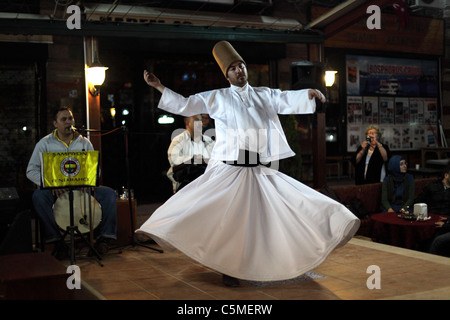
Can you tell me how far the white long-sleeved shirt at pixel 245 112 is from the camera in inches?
183

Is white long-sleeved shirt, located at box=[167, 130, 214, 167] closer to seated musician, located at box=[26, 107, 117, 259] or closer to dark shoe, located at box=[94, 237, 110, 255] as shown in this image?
seated musician, located at box=[26, 107, 117, 259]

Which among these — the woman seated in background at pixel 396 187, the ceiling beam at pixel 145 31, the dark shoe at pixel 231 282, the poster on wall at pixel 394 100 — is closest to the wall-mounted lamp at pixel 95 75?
the ceiling beam at pixel 145 31

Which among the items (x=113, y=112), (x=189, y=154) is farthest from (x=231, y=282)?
(x=113, y=112)

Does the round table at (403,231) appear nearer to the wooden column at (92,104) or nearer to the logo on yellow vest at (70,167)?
the logo on yellow vest at (70,167)

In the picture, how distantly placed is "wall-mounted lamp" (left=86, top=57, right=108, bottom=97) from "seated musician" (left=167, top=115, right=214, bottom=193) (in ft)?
7.49

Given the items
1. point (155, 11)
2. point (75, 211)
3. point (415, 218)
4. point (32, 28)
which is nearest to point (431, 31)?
point (155, 11)

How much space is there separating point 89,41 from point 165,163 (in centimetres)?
314

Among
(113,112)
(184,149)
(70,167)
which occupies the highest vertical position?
(113,112)

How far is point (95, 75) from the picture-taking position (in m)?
8.74

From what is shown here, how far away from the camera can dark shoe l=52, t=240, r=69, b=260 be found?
5.98m

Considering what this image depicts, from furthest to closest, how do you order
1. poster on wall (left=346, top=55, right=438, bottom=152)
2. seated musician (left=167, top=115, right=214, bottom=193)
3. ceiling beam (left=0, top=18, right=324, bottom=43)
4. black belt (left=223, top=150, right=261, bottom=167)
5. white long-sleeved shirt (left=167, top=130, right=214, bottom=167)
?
poster on wall (left=346, top=55, right=438, bottom=152), ceiling beam (left=0, top=18, right=324, bottom=43), white long-sleeved shirt (left=167, top=130, right=214, bottom=167), seated musician (left=167, top=115, right=214, bottom=193), black belt (left=223, top=150, right=261, bottom=167)

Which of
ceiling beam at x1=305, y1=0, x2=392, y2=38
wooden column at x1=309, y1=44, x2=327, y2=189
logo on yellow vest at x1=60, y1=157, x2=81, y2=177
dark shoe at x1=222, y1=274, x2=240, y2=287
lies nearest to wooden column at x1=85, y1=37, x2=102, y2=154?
logo on yellow vest at x1=60, y1=157, x2=81, y2=177

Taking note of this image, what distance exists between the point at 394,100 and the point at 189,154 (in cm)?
819

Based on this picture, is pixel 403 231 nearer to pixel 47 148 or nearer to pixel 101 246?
pixel 101 246
